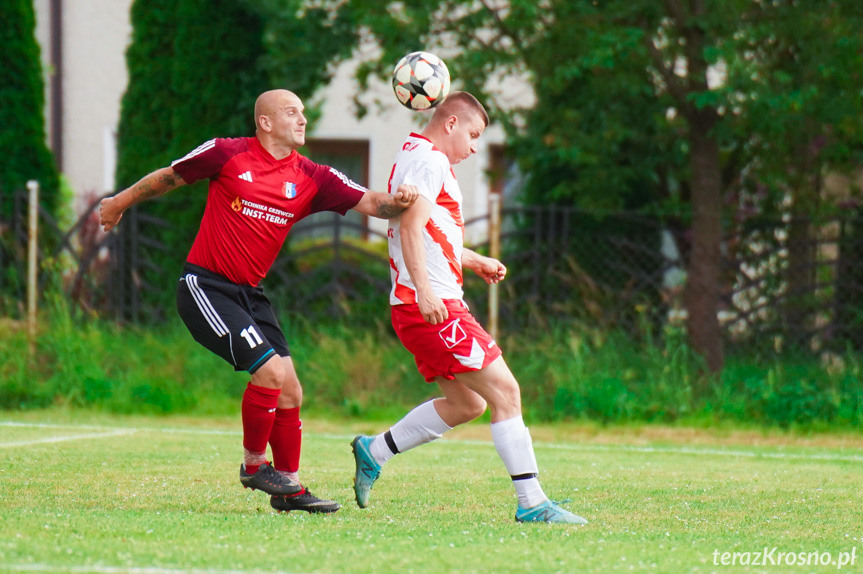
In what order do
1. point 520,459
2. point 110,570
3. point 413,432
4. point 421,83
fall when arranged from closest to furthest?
point 110,570 → point 520,459 → point 413,432 → point 421,83

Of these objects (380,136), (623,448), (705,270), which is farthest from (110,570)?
(380,136)

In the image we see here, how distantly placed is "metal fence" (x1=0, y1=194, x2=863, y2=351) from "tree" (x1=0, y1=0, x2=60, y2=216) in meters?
0.84

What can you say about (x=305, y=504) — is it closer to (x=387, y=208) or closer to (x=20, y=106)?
(x=387, y=208)

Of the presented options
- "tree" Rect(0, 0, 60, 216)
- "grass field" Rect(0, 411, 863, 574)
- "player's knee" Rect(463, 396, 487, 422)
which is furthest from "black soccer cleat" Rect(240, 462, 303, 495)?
"tree" Rect(0, 0, 60, 216)

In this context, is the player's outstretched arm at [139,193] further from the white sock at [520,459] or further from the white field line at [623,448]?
the white field line at [623,448]

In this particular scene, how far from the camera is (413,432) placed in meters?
5.50

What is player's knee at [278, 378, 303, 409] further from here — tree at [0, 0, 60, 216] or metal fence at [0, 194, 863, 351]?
tree at [0, 0, 60, 216]

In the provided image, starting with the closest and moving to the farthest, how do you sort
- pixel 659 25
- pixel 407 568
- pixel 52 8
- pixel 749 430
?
pixel 407 568 → pixel 749 430 → pixel 659 25 → pixel 52 8

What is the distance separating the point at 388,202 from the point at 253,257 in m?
0.74

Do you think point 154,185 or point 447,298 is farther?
point 154,185

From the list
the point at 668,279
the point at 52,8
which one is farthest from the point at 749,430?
the point at 52,8

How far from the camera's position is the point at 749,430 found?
9734mm

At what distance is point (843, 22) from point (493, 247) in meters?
3.84

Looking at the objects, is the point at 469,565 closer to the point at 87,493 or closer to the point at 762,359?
the point at 87,493
